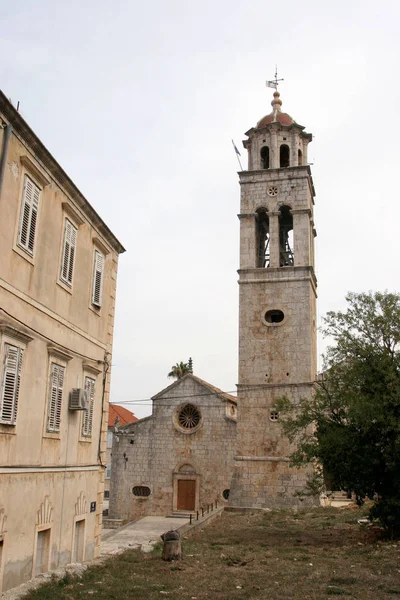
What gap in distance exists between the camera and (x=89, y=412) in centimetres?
1436

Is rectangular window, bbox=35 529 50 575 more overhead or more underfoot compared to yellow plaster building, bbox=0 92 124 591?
more underfoot

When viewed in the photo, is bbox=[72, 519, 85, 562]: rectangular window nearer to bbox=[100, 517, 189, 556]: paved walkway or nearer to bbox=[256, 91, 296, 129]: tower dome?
bbox=[100, 517, 189, 556]: paved walkway

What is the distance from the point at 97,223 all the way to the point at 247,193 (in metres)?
17.8

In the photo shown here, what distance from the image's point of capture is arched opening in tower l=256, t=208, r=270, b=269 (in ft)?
103

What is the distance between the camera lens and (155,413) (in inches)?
1353

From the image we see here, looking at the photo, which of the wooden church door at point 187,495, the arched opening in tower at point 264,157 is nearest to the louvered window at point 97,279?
the arched opening in tower at point 264,157

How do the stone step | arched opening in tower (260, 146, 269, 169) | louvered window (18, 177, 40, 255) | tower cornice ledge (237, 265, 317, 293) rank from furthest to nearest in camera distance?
1. arched opening in tower (260, 146, 269, 169)
2. the stone step
3. tower cornice ledge (237, 265, 317, 293)
4. louvered window (18, 177, 40, 255)

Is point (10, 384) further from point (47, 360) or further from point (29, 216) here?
point (29, 216)

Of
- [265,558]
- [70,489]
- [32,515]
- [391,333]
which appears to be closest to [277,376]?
[391,333]

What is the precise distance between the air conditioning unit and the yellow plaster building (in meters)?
0.02

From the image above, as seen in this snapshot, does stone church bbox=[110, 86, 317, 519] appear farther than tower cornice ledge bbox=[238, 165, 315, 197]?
No

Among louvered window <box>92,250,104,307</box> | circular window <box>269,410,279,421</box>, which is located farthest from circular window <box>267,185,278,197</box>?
louvered window <box>92,250,104,307</box>

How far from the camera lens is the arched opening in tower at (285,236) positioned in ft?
101

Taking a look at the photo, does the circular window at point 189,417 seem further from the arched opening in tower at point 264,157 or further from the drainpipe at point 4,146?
the drainpipe at point 4,146
